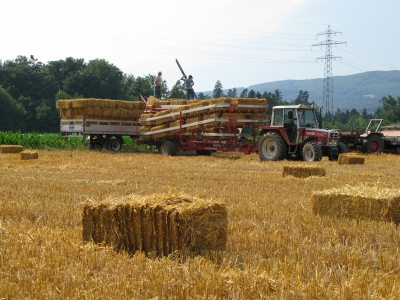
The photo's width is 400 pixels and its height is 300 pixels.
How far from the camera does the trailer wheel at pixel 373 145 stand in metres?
23.9

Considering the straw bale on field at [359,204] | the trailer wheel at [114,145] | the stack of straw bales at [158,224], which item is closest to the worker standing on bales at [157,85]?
the trailer wheel at [114,145]

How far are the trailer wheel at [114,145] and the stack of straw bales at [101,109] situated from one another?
44.7 inches

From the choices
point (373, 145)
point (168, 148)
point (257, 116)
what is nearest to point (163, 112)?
point (168, 148)

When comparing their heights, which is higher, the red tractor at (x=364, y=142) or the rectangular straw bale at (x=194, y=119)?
the rectangular straw bale at (x=194, y=119)

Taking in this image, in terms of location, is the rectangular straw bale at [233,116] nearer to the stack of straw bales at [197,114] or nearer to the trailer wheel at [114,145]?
the stack of straw bales at [197,114]

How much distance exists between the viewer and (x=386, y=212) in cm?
647

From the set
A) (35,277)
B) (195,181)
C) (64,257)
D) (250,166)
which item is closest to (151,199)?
(64,257)

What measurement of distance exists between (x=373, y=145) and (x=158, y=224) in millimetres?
20839

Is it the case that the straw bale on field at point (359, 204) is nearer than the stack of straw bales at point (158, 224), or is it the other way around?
→ the stack of straw bales at point (158, 224)

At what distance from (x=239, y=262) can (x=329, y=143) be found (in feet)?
47.2

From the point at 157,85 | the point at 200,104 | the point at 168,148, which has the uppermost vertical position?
the point at 157,85

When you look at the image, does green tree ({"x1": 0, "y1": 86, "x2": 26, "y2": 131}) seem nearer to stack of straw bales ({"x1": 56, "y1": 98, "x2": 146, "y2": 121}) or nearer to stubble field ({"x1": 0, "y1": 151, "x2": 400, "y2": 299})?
stack of straw bales ({"x1": 56, "y1": 98, "x2": 146, "y2": 121})

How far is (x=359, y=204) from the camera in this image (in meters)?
6.68

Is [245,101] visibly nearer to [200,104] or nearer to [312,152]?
[200,104]
